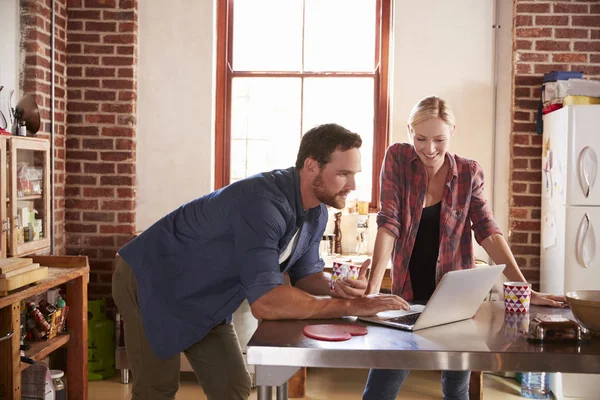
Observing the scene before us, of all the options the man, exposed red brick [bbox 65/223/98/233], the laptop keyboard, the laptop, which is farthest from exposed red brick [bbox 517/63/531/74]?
exposed red brick [bbox 65/223/98/233]

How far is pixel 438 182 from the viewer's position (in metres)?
2.65

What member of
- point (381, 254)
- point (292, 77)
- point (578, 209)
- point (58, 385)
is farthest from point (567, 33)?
point (58, 385)

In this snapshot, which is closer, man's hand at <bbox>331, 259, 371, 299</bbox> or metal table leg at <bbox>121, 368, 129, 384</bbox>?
man's hand at <bbox>331, 259, 371, 299</bbox>

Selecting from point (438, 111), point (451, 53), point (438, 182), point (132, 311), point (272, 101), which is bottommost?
point (132, 311)

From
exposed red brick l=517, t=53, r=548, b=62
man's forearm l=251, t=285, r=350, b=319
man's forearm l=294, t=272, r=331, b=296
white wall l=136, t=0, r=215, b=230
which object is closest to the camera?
man's forearm l=251, t=285, r=350, b=319

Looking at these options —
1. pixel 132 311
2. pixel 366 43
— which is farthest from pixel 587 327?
pixel 366 43

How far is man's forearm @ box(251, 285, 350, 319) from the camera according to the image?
1.96m

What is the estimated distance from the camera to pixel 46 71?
421 centimetres

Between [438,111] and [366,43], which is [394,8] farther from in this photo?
[438,111]

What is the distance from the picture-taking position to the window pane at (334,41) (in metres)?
4.81

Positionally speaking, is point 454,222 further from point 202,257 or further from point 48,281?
point 48,281

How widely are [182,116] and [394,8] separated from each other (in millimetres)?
1637

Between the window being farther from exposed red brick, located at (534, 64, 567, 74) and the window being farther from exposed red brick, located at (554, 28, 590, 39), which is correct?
exposed red brick, located at (554, 28, 590, 39)

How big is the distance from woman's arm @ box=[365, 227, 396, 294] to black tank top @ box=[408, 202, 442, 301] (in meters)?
0.11
